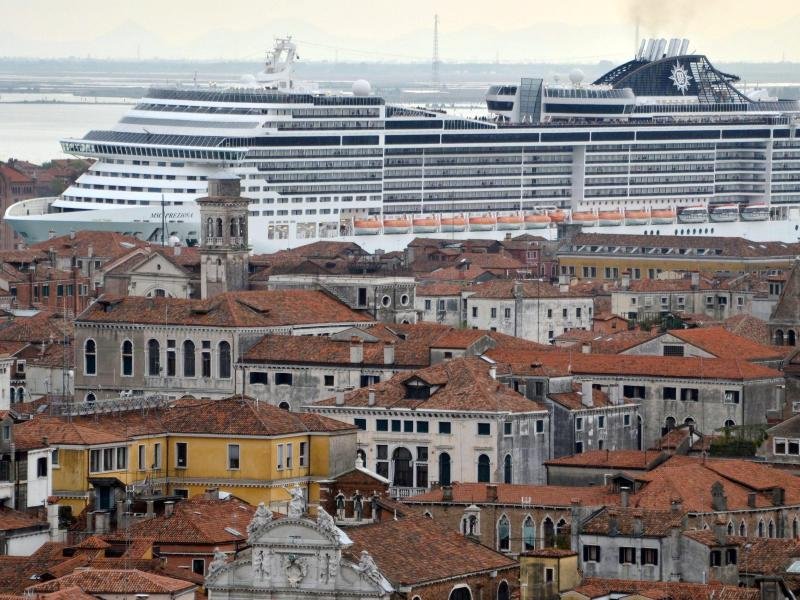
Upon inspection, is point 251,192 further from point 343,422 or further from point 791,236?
point 343,422

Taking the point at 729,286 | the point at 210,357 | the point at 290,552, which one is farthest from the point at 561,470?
the point at 729,286

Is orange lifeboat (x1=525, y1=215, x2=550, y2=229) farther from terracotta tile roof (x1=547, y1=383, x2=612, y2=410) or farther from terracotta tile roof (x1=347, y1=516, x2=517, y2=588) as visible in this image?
terracotta tile roof (x1=347, y1=516, x2=517, y2=588)

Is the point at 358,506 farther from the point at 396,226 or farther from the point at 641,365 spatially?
the point at 396,226

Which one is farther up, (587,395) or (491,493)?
(587,395)

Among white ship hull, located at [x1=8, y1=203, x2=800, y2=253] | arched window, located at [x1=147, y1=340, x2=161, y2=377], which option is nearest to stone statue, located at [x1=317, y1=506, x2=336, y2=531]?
arched window, located at [x1=147, y1=340, x2=161, y2=377]

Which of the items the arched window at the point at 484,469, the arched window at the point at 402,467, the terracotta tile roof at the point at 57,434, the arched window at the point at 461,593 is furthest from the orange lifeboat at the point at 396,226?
the arched window at the point at 461,593

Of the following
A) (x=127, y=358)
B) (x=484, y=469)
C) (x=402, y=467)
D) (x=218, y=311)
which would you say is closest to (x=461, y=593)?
(x=484, y=469)
